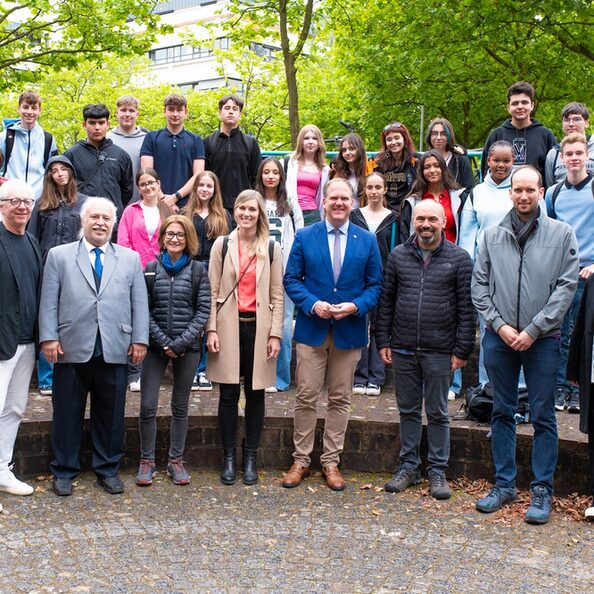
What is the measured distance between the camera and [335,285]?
21.3 feet

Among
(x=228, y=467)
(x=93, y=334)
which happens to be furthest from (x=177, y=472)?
(x=93, y=334)

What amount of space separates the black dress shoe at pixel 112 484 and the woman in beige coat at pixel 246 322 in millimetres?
854

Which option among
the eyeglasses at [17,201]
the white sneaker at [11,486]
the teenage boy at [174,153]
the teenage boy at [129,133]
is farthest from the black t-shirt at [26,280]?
the teenage boy at [129,133]

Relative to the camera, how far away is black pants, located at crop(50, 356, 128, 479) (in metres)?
6.34

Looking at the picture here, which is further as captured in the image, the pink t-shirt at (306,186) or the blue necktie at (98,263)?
the pink t-shirt at (306,186)

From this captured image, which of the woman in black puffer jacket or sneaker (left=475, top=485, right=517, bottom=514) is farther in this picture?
the woman in black puffer jacket

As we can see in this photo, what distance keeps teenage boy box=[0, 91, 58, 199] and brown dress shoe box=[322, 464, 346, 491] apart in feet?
13.7

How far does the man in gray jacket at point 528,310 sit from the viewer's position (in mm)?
5801

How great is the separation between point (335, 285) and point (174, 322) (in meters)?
1.35

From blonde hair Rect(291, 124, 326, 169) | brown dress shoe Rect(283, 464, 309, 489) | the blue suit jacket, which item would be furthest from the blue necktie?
blonde hair Rect(291, 124, 326, 169)

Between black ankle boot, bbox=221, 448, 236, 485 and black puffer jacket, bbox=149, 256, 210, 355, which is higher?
black puffer jacket, bbox=149, 256, 210, 355

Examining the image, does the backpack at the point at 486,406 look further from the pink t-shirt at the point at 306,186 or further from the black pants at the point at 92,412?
the black pants at the point at 92,412

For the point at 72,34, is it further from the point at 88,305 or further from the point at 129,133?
the point at 88,305

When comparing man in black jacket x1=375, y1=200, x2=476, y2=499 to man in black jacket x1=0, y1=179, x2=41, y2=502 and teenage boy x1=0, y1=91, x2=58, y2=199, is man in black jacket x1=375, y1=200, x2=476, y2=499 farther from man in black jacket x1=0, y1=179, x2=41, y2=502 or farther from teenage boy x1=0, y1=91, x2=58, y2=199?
teenage boy x1=0, y1=91, x2=58, y2=199
